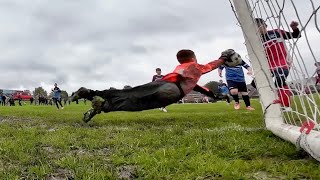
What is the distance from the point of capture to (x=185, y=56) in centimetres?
711

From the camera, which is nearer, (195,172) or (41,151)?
(195,172)

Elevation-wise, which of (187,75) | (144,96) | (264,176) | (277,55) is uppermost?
(277,55)

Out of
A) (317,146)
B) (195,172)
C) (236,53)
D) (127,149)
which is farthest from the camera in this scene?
(236,53)

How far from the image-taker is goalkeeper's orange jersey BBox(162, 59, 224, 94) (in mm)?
6656

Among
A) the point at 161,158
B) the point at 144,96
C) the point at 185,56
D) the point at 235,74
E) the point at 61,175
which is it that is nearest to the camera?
the point at 61,175

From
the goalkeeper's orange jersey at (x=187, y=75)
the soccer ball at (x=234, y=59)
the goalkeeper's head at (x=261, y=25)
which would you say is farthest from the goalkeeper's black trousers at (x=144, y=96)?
the goalkeeper's head at (x=261, y=25)

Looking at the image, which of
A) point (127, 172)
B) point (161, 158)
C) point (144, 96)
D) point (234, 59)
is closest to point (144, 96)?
point (144, 96)

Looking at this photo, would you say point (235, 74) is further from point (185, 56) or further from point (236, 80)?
point (185, 56)

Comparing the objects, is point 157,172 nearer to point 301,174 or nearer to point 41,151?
point 301,174

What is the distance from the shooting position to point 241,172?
3.04 metres

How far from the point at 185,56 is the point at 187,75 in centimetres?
56

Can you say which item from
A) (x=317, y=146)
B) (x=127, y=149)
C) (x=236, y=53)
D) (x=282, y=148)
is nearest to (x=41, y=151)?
(x=127, y=149)

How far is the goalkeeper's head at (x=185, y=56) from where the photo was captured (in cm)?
710

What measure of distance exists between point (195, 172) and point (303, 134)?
3.43ft
